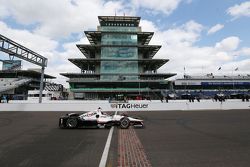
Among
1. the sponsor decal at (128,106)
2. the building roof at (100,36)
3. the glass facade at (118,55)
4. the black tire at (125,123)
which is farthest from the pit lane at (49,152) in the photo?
the building roof at (100,36)

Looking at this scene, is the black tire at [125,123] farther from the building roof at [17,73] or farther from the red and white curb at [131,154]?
the building roof at [17,73]

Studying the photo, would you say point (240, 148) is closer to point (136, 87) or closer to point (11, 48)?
point (11, 48)

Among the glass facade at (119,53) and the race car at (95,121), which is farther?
the glass facade at (119,53)

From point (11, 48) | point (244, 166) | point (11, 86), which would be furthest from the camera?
point (11, 86)

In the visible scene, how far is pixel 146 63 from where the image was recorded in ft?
264

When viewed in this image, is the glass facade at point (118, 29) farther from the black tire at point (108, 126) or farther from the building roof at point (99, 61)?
the black tire at point (108, 126)

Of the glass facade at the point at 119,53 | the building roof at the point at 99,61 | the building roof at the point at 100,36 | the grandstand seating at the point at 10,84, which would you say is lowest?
the grandstand seating at the point at 10,84

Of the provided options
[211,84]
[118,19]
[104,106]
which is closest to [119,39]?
[118,19]

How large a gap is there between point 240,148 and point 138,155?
352 centimetres

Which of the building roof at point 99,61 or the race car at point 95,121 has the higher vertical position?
the building roof at point 99,61

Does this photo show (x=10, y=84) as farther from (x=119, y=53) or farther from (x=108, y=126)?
(x=108, y=126)

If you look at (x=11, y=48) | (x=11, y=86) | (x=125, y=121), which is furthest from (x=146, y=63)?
(x=125, y=121)

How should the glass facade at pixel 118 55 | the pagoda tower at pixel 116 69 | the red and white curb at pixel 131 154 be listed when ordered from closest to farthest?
the red and white curb at pixel 131 154
the pagoda tower at pixel 116 69
the glass facade at pixel 118 55

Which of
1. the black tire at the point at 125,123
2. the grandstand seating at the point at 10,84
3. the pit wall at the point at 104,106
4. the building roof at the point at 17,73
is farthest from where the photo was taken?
the building roof at the point at 17,73
